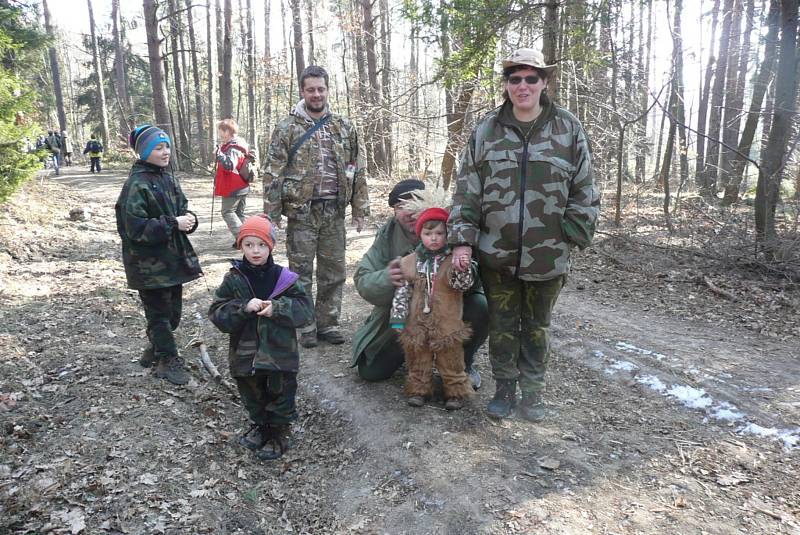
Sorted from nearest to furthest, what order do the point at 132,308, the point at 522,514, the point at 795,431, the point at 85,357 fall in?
the point at 522,514
the point at 795,431
the point at 85,357
the point at 132,308

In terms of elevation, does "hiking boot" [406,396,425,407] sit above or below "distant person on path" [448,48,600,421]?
below

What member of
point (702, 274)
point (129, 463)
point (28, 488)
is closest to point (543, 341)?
point (129, 463)

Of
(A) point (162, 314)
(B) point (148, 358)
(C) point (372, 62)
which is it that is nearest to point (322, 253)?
(A) point (162, 314)

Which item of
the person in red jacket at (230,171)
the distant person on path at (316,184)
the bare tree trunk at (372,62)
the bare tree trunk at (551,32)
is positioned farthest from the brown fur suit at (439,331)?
the bare tree trunk at (372,62)

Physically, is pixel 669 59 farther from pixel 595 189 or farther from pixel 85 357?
pixel 85 357

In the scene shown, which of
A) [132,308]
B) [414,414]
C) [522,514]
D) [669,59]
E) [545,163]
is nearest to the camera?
[522,514]

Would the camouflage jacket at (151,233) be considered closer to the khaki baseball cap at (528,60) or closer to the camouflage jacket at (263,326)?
the camouflage jacket at (263,326)


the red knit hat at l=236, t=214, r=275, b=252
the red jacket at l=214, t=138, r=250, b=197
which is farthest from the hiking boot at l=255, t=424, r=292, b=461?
the red jacket at l=214, t=138, r=250, b=197

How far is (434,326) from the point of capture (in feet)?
11.7

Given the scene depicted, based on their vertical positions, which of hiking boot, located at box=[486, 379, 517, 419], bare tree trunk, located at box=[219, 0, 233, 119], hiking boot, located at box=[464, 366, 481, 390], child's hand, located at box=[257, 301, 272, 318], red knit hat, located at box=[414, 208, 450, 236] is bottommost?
hiking boot, located at box=[464, 366, 481, 390]

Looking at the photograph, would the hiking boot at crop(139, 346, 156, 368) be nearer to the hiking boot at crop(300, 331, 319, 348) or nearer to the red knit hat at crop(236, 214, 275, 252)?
the hiking boot at crop(300, 331, 319, 348)

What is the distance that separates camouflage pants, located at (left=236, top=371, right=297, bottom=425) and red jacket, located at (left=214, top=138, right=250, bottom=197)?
5.41 m

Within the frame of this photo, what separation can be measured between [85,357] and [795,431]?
5573mm

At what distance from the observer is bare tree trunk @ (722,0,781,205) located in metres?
6.97
